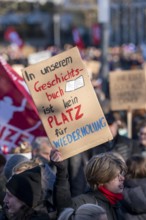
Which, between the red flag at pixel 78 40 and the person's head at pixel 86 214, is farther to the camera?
the red flag at pixel 78 40

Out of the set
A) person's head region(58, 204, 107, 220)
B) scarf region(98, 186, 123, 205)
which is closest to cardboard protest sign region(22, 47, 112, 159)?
scarf region(98, 186, 123, 205)

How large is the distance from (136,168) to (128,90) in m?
6.61

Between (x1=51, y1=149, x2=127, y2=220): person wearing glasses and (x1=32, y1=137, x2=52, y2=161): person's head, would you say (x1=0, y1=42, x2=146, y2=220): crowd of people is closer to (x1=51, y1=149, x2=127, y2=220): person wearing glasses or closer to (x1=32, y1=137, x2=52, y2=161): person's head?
(x1=51, y1=149, x2=127, y2=220): person wearing glasses

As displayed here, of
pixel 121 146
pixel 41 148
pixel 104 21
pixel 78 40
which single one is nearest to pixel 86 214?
pixel 41 148

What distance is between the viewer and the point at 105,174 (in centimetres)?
542

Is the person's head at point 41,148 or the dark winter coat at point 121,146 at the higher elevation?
the person's head at point 41,148

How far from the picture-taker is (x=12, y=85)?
27.2 ft

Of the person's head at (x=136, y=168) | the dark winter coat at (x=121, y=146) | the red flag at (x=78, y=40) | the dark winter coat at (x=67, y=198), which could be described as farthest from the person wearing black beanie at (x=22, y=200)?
the red flag at (x=78, y=40)

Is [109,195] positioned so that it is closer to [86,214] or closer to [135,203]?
[135,203]

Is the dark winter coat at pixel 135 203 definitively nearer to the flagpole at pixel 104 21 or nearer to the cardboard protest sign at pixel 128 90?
the cardboard protest sign at pixel 128 90

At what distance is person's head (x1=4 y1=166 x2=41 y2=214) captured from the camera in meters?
4.80

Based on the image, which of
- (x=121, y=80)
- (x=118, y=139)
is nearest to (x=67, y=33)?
(x=121, y=80)

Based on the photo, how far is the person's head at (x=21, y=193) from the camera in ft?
15.7

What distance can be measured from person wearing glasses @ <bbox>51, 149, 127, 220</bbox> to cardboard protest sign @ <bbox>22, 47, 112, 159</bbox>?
1.05 ft
